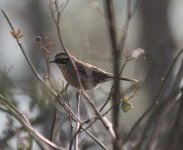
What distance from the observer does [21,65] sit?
1725 cm

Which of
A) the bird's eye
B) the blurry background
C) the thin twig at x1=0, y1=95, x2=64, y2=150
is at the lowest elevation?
the thin twig at x1=0, y1=95, x2=64, y2=150

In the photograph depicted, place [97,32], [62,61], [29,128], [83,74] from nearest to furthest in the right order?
[29,128] → [83,74] → [62,61] → [97,32]

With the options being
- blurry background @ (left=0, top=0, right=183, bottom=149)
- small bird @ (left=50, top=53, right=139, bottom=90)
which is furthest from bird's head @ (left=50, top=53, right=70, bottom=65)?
blurry background @ (left=0, top=0, right=183, bottom=149)

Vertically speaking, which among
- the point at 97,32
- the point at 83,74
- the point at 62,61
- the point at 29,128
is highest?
the point at 97,32

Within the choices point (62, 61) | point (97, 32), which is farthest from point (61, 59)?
point (97, 32)

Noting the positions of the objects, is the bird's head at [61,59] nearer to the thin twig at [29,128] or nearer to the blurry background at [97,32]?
the blurry background at [97,32]

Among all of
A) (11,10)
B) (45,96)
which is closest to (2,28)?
(11,10)

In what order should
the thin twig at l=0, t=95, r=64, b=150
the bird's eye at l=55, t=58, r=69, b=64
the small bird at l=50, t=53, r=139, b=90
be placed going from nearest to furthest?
the thin twig at l=0, t=95, r=64, b=150
the small bird at l=50, t=53, r=139, b=90
the bird's eye at l=55, t=58, r=69, b=64

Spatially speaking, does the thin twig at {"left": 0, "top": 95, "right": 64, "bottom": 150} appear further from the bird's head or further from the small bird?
the bird's head

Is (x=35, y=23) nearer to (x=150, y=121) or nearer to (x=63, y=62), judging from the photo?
(x=63, y=62)

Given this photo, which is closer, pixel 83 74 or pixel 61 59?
pixel 83 74

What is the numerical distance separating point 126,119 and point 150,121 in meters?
8.00

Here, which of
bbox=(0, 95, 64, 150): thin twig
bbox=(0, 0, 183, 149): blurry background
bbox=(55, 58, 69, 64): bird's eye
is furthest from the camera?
bbox=(0, 0, 183, 149): blurry background

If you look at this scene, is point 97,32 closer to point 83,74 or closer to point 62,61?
point 62,61
